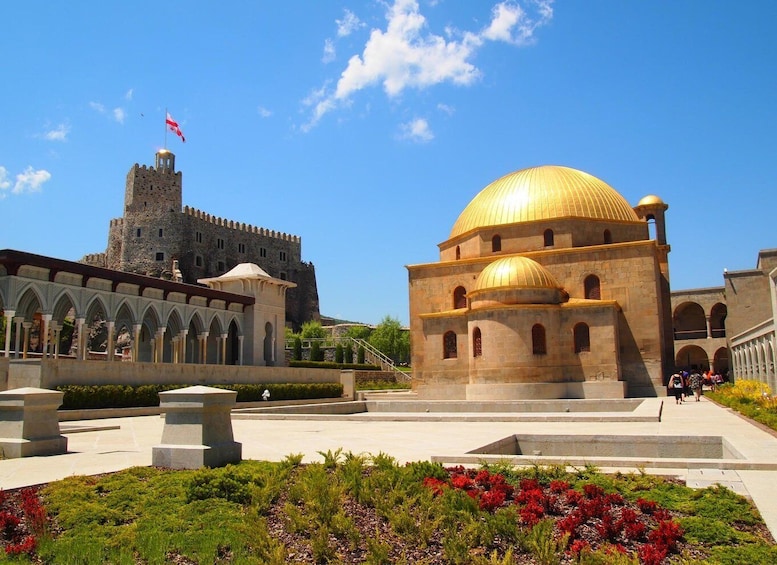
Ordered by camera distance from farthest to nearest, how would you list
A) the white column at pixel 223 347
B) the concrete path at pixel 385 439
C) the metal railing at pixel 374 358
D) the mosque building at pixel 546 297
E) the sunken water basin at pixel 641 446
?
the metal railing at pixel 374 358 → the white column at pixel 223 347 → the mosque building at pixel 546 297 → the sunken water basin at pixel 641 446 → the concrete path at pixel 385 439

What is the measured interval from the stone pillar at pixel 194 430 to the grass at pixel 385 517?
61cm

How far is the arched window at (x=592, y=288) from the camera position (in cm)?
3112

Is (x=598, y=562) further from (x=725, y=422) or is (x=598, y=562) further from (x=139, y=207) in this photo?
(x=139, y=207)

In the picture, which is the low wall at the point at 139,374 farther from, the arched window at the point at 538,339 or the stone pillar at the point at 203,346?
the arched window at the point at 538,339

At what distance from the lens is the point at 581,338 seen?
29.4 metres

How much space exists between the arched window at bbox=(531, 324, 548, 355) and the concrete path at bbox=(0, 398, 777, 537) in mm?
10198

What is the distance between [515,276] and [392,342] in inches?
1617

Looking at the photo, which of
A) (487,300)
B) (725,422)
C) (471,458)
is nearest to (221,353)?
(487,300)

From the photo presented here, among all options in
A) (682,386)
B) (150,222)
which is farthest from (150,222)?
(682,386)

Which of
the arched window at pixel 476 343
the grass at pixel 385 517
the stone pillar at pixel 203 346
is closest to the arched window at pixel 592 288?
the arched window at pixel 476 343

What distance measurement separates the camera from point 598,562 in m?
4.91

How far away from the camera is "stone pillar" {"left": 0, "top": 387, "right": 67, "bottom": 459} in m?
9.93

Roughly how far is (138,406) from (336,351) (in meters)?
28.4

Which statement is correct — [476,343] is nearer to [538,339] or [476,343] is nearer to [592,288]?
[538,339]
